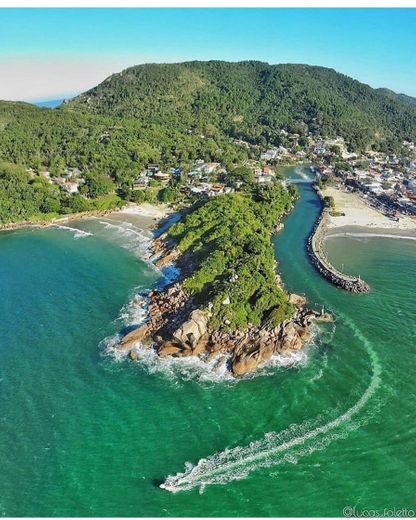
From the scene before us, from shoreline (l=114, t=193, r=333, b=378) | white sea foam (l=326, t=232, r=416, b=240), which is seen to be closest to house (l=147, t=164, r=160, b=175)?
white sea foam (l=326, t=232, r=416, b=240)

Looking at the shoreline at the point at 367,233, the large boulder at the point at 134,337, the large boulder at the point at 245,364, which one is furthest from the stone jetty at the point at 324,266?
the large boulder at the point at 134,337

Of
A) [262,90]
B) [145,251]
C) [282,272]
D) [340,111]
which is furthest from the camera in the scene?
[262,90]

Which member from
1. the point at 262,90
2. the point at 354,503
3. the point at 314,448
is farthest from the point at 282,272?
the point at 262,90

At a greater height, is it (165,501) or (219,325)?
(219,325)

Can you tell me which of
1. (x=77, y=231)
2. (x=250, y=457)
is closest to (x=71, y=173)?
(x=77, y=231)

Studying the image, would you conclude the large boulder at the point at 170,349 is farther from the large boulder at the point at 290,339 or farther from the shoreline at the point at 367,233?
the shoreline at the point at 367,233

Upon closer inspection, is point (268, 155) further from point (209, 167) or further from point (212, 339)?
point (212, 339)

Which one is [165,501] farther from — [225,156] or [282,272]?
[225,156]
